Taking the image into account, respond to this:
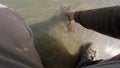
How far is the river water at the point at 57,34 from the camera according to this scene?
1709mm

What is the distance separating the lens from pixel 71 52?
179cm

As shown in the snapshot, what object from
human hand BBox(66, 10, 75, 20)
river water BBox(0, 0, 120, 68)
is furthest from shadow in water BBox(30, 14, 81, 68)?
human hand BBox(66, 10, 75, 20)

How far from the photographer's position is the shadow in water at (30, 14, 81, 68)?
1679 mm

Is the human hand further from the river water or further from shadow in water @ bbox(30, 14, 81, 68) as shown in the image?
shadow in water @ bbox(30, 14, 81, 68)

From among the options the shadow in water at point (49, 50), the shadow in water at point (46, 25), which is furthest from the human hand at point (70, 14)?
the shadow in water at point (49, 50)

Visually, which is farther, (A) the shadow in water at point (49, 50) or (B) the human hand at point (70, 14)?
(B) the human hand at point (70, 14)

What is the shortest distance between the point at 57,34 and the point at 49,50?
6.0 inches

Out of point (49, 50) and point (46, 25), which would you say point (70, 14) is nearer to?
point (46, 25)

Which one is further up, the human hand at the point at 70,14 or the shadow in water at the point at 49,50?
the human hand at the point at 70,14

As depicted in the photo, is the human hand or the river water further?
the human hand

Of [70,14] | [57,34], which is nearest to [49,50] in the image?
[57,34]

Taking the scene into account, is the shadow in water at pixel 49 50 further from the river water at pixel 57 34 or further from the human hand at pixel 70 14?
the human hand at pixel 70 14

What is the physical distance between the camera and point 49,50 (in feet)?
5.59

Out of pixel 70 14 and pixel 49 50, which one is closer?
pixel 49 50
